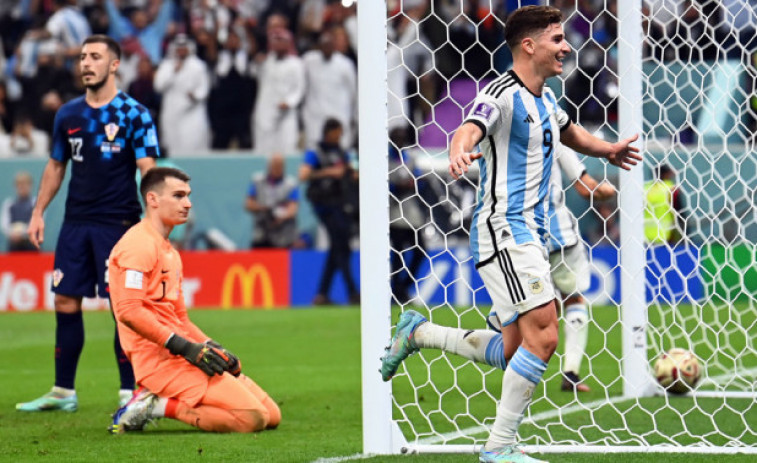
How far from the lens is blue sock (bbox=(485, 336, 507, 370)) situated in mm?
4820

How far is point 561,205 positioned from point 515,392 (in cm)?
290

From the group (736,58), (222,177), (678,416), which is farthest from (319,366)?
(222,177)

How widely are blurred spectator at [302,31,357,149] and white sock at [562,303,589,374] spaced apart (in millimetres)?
8843

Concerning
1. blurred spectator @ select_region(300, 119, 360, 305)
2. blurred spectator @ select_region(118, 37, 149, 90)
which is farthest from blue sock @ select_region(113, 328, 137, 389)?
blurred spectator @ select_region(118, 37, 149, 90)

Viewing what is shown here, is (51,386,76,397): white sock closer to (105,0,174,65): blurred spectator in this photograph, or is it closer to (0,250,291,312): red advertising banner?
(0,250,291,312): red advertising banner

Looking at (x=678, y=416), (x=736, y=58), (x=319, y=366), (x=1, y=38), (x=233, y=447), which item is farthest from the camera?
(x=1, y=38)

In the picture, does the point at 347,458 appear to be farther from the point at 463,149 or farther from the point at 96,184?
the point at 96,184

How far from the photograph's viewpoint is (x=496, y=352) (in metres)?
4.83

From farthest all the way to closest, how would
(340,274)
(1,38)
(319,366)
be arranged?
(1,38)
(340,274)
(319,366)

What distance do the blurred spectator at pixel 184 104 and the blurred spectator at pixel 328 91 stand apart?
58.3 inches

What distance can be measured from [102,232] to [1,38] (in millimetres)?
12885

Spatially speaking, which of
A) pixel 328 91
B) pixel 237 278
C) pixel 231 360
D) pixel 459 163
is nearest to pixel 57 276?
pixel 231 360

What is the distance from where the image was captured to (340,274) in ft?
48.2

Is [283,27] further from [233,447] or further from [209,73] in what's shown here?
[233,447]
